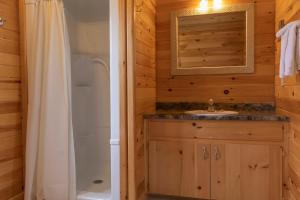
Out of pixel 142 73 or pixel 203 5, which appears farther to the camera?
pixel 203 5

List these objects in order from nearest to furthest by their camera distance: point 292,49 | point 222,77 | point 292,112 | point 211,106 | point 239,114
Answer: point 292,49, point 292,112, point 239,114, point 211,106, point 222,77

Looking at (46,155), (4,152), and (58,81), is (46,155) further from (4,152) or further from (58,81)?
(58,81)

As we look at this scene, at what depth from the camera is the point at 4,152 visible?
2062 mm

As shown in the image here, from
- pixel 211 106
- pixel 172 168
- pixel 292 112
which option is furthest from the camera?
pixel 211 106

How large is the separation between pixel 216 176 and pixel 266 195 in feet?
1.41

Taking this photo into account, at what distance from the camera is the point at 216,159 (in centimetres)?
223

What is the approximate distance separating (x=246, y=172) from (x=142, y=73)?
1273mm

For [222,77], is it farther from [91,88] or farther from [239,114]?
[91,88]

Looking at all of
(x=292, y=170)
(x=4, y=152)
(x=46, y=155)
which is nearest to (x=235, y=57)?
(x=292, y=170)

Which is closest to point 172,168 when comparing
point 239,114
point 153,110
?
point 153,110

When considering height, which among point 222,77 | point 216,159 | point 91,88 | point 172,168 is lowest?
point 172,168

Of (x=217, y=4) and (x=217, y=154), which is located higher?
(x=217, y=4)

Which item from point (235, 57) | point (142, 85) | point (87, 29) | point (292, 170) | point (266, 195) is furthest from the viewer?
point (87, 29)

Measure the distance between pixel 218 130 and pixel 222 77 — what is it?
0.71 metres
